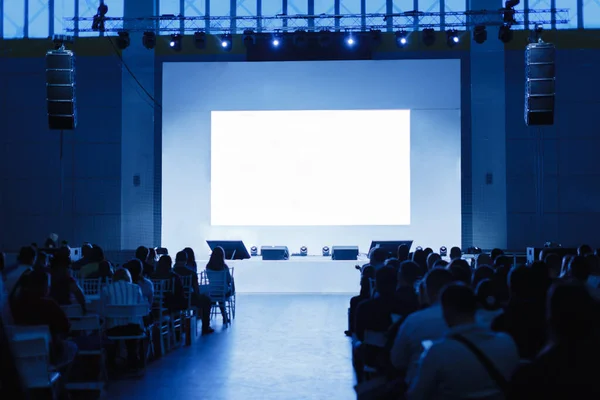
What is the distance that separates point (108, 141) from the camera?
1530 centimetres

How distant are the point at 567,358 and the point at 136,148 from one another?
45.6 feet

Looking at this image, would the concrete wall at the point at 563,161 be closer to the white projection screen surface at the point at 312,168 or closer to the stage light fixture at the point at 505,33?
the stage light fixture at the point at 505,33

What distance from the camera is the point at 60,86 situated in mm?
11312

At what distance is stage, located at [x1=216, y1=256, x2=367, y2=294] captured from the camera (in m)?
13.6

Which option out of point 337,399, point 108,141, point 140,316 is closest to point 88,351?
point 140,316

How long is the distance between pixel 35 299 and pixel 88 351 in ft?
4.42

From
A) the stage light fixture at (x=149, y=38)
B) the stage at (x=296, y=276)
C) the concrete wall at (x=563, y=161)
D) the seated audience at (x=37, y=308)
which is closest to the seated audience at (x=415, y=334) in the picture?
the seated audience at (x=37, y=308)

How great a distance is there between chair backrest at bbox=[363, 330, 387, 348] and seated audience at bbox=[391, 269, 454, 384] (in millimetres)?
944

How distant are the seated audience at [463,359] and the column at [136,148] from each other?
12857 mm

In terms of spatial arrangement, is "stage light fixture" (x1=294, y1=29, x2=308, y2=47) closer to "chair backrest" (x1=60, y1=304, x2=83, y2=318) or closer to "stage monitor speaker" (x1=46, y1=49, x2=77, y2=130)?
"stage monitor speaker" (x1=46, y1=49, x2=77, y2=130)

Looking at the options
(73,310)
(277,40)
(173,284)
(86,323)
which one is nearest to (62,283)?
(73,310)

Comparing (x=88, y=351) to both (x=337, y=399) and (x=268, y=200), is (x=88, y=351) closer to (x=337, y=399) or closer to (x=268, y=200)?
(x=337, y=399)

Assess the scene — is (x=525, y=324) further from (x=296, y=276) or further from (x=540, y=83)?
(x=296, y=276)

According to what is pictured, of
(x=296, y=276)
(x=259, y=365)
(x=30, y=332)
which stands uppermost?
(x=30, y=332)
